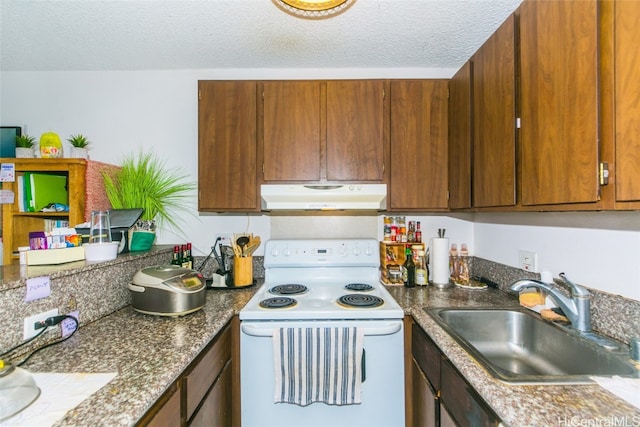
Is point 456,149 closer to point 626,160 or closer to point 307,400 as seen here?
point 626,160

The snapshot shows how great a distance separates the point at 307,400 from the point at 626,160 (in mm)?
1560

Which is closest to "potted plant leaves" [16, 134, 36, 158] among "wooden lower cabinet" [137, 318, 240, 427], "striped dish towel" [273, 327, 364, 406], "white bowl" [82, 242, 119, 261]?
"white bowl" [82, 242, 119, 261]

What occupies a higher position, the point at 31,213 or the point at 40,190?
the point at 40,190

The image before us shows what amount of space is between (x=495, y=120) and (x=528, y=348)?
107 centimetres

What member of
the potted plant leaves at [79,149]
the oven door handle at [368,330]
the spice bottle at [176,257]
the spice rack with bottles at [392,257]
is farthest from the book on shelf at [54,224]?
the spice rack with bottles at [392,257]

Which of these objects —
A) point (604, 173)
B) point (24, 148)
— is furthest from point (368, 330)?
point (24, 148)

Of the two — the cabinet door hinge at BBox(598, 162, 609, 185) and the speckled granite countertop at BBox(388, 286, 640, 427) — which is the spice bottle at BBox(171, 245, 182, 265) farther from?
the cabinet door hinge at BBox(598, 162, 609, 185)

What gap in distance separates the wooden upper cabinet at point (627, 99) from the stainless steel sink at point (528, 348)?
581 millimetres

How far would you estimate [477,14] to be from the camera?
61.2 inches

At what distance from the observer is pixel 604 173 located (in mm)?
816

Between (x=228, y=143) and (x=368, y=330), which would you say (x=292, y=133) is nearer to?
(x=228, y=143)

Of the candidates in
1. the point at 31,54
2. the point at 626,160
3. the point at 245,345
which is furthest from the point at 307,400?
the point at 31,54

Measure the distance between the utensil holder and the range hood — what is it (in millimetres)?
418

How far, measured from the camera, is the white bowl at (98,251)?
1.36 metres
